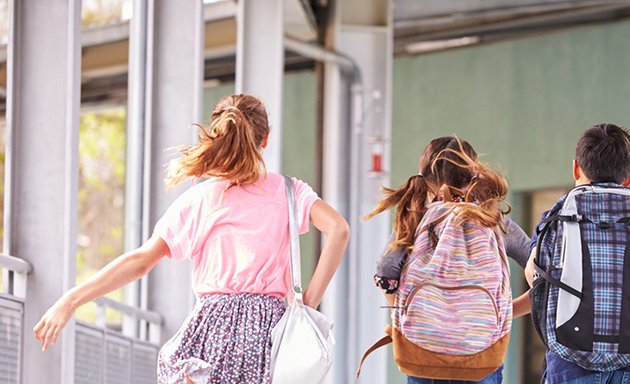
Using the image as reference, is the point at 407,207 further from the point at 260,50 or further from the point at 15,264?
the point at 260,50

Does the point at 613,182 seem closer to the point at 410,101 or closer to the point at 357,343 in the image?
the point at 357,343

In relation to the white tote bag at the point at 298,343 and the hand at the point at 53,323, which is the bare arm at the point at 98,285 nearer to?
the hand at the point at 53,323

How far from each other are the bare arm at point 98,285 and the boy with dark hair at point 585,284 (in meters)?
1.21

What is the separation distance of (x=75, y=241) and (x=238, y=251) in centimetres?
159

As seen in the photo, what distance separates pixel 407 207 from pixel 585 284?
2.20 feet

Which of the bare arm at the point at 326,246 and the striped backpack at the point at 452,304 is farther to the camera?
the striped backpack at the point at 452,304

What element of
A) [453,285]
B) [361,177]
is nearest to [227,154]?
[453,285]

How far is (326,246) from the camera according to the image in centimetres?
384

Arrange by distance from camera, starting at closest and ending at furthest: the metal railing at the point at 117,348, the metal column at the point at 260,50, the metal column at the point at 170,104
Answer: the metal railing at the point at 117,348, the metal column at the point at 170,104, the metal column at the point at 260,50

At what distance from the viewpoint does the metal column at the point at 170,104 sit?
7387mm

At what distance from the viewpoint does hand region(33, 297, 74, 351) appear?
365 cm

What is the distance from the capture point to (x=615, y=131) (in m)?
4.14

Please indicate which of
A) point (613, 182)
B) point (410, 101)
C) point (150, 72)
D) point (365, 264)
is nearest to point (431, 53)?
point (410, 101)

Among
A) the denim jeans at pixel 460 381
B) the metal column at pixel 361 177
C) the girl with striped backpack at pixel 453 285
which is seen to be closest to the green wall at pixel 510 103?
the metal column at pixel 361 177
